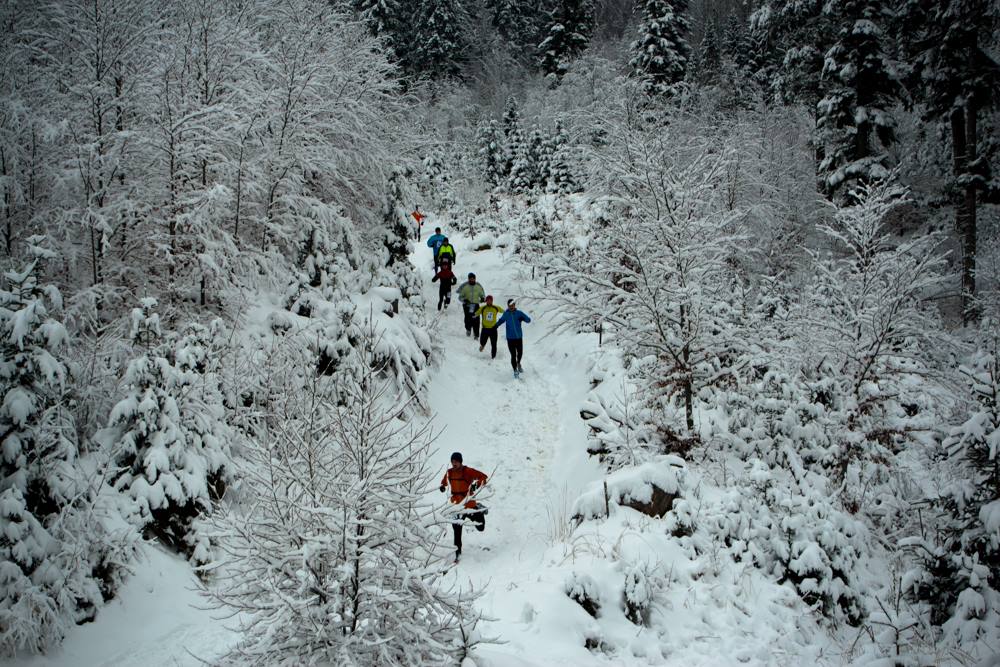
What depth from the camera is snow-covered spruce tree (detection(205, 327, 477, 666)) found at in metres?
3.14

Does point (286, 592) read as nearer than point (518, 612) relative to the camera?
Yes

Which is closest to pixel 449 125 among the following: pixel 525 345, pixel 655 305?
pixel 525 345

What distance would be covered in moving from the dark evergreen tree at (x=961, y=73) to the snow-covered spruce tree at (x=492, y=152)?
59.8 feet

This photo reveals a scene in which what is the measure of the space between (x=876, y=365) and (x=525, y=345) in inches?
338

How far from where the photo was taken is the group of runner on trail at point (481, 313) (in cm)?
1246

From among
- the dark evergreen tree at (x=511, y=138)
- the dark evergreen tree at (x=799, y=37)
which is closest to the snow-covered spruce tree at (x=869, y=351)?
the dark evergreen tree at (x=799, y=37)

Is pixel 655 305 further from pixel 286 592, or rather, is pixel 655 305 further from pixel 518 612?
pixel 286 592

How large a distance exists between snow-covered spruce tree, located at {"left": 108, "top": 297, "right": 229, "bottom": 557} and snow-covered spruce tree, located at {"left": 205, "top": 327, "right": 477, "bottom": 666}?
2875 mm

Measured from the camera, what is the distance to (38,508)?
470cm

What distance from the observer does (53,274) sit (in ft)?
26.4

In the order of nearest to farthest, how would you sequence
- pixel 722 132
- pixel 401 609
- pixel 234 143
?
1. pixel 401 609
2. pixel 234 143
3. pixel 722 132

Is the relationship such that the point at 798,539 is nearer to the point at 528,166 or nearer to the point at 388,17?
the point at 528,166

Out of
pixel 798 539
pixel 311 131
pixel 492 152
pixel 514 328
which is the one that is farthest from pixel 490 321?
pixel 492 152

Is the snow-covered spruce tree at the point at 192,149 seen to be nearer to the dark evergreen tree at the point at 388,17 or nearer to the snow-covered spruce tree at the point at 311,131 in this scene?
the snow-covered spruce tree at the point at 311,131
